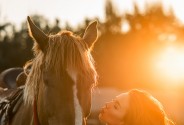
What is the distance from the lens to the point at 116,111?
17.7 feet

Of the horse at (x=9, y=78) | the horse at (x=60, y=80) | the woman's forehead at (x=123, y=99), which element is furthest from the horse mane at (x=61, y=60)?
the horse at (x=9, y=78)

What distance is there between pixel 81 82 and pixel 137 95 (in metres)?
1.44

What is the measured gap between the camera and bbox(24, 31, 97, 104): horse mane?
414 cm

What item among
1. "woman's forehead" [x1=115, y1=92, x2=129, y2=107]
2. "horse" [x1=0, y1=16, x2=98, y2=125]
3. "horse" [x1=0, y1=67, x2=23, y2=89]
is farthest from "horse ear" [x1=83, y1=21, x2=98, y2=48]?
"horse" [x1=0, y1=67, x2=23, y2=89]

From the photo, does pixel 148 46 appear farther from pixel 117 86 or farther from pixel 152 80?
pixel 117 86

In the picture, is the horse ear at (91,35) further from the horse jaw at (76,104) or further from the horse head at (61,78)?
the horse jaw at (76,104)

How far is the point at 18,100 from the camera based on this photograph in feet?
16.2

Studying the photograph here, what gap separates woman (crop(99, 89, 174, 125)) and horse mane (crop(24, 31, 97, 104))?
3.68 feet

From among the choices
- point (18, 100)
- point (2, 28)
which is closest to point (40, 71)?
point (18, 100)

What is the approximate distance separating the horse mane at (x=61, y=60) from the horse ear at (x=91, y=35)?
0.18m

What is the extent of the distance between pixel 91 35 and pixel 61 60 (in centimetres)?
64

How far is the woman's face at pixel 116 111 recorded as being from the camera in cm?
538

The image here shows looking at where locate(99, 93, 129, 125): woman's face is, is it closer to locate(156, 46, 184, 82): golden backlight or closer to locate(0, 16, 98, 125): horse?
locate(0, 16, 98, 125): horse

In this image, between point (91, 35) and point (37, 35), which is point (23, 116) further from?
point (91, 35)
